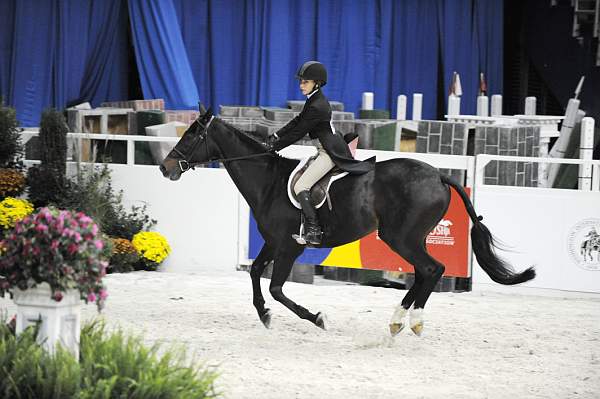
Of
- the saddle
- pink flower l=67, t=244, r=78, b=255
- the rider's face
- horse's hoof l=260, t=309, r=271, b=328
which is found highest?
the rider's face

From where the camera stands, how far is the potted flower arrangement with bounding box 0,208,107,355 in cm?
522

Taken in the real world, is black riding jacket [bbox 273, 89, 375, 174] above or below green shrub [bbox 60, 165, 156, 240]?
above

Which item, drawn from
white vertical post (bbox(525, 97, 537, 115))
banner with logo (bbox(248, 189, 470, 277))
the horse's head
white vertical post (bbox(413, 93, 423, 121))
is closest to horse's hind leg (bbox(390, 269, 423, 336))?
the horse's head

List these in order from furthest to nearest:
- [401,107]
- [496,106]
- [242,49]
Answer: [496,106], [401,107], [242,49]

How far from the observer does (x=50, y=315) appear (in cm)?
529

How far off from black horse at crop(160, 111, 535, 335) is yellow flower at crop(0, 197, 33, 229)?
310cm

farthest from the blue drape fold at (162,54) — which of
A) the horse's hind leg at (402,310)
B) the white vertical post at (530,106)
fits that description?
the horse's hind leg at (402,310)

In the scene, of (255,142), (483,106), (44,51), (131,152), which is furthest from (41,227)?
(483,106)

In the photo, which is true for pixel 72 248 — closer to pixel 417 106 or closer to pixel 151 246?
pixel 151 246

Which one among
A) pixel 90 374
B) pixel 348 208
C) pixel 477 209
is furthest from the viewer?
A: pixel 477 209

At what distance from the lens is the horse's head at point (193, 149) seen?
8383 mm

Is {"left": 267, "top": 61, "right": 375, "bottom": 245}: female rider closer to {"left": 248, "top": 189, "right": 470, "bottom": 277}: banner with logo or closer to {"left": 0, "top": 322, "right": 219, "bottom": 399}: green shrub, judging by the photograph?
{"left": 248, "top": 189, "right": 470, "bottom": 277}: banner with logo

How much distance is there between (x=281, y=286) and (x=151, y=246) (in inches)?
126

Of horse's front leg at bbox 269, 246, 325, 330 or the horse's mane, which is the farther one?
the horse's mane
